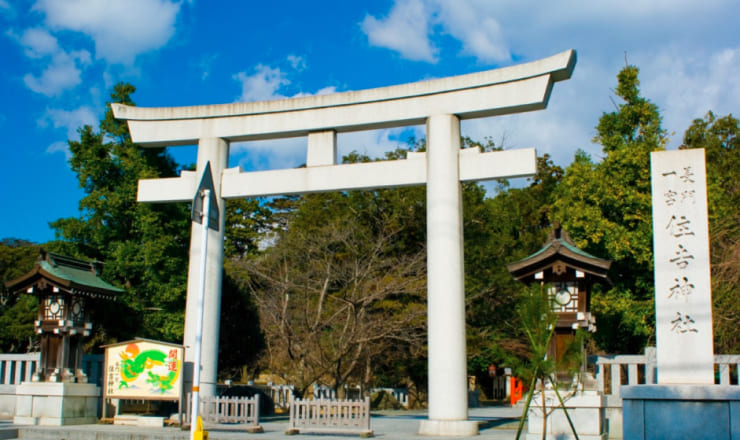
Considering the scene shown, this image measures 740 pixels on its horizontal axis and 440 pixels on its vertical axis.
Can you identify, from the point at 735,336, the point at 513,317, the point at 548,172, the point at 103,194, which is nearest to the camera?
the point at 735,336

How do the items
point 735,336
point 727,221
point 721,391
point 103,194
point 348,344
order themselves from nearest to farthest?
point 721,391
point 735,336
point 727,221
point 348,344
point 103,194

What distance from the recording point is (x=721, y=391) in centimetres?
890

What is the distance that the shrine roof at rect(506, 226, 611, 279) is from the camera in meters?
12.8

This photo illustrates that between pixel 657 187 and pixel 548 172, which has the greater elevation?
pixel 548 172

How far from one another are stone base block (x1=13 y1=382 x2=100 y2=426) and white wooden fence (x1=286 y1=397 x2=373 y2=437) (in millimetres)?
5744

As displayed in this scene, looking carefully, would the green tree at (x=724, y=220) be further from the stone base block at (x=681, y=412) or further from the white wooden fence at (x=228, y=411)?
the white wooden fence at (x=228, y=411)

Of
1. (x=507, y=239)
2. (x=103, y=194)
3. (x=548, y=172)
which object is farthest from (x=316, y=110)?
(x=548, y=172)

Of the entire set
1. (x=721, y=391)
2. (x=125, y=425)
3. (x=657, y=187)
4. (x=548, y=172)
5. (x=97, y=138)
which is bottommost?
(x=125, y=425)

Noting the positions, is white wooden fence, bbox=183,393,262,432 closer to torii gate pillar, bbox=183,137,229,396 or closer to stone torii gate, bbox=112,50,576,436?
torii gate pillar, bbox=183,137,229,396

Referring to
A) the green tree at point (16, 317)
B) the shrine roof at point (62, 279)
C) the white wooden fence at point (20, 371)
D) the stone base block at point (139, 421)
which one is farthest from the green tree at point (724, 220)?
the green tree at point (16, 317)

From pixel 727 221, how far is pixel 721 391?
9637 millimetres

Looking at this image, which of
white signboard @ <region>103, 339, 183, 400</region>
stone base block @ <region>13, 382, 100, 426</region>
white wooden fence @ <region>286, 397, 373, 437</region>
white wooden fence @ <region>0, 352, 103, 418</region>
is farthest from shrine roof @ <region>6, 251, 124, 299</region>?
white wooden fence @ <region>286, 397, 373, 437</region>

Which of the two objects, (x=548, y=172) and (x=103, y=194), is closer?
(x=103, y=194)

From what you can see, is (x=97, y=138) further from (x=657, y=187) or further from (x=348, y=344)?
(x=657, y=187)
